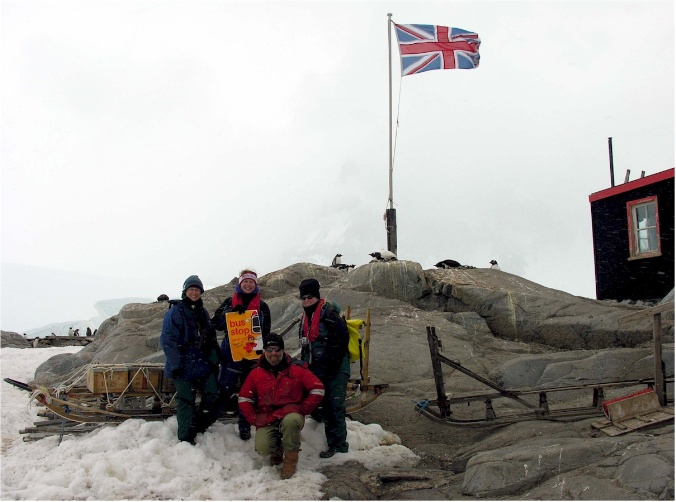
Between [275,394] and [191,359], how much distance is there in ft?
3.74

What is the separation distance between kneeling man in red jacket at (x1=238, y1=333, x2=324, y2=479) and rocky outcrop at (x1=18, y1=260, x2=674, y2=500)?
750mm

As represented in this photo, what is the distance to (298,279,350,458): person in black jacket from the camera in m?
7.26

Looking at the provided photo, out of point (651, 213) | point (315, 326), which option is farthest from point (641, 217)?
point (315, 326)

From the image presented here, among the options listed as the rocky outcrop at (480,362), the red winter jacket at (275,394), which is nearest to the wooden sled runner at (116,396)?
the red winter jacket at (275,394)

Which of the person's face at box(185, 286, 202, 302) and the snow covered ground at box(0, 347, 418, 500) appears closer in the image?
the snow covered ground at box(0, 347, 418, 500)

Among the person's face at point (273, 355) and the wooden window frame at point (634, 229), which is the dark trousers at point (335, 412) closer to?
the person's face at point (273, 355)

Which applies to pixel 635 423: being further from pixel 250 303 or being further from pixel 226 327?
pixel 226 327

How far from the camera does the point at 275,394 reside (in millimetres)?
6789

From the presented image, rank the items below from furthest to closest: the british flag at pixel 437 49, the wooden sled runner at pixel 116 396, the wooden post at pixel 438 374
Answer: the british flag at pixel 437 49, the wooden post at pixel 438 374, the wooden sled runner at pixel 116 396

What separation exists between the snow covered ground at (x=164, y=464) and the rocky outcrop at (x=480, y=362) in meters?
0.39

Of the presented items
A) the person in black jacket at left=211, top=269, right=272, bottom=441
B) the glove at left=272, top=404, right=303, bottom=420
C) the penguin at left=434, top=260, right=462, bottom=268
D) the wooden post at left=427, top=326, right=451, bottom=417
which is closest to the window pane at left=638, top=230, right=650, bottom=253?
the penguin at left=434, top=260, right=462, bottom=268

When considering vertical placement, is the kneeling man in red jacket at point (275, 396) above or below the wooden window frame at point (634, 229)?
below

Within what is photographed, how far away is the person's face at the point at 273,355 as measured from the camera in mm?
6746

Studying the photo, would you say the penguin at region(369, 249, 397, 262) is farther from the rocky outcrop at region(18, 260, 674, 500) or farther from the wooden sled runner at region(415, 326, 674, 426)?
the wooden sled runner at region(415, 326, 674, 426)
